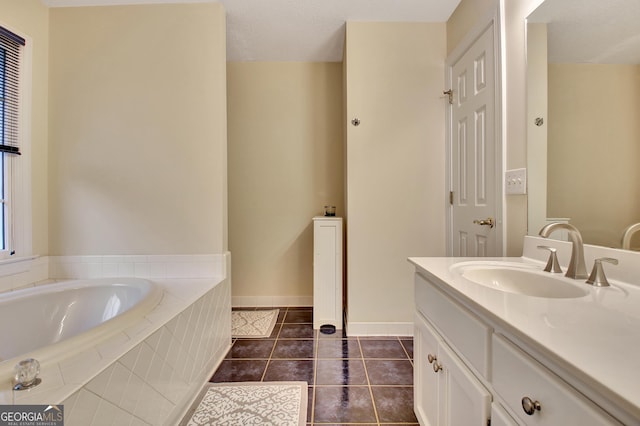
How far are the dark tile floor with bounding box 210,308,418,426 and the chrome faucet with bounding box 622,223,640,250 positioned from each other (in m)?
1.14

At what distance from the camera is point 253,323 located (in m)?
2.41

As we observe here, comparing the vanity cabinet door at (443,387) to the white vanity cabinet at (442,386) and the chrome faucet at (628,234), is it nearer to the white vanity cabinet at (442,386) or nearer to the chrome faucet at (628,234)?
the white vanity cabinet at (442,386)

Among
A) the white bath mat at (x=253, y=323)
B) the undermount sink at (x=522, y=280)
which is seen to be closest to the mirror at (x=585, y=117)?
the undermount sink at (x=522, y=280)

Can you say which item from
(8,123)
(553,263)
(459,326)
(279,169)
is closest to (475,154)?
(553,263)

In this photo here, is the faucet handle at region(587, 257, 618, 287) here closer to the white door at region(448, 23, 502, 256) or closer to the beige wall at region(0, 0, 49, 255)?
the white door at region(448, 23, 502, 256)

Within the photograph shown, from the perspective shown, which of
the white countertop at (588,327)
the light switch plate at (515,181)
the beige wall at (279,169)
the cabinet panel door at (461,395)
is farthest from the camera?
the beige wall at (279,169)

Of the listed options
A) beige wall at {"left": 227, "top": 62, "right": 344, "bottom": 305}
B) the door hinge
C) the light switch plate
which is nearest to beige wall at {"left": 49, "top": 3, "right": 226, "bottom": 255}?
beige wall at {"left": 227, "top": 62, "right": 344, "bottom": 305}

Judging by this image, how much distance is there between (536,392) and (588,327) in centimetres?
18

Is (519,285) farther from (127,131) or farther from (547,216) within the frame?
(127,131)

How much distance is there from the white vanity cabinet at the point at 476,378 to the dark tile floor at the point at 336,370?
32 cm

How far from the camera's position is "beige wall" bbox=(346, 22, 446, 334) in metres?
2.15

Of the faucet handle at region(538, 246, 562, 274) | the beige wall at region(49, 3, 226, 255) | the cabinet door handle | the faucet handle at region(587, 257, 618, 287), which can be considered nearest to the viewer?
the cabinet door handle

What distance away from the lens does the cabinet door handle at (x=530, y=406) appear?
0.53 m

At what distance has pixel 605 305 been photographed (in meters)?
0.69
